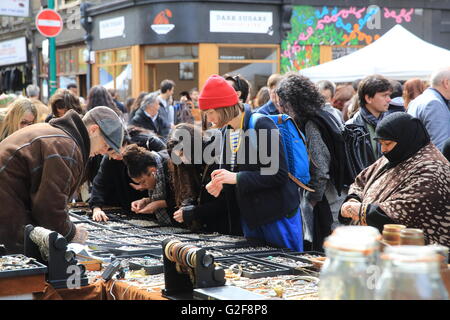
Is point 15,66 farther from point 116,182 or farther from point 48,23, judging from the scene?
point 116,182

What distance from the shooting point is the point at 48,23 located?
39.9 ft

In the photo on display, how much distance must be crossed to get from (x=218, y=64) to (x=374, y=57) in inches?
227

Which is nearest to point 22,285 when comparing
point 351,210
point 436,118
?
point 351,210

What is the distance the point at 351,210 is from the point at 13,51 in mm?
22170

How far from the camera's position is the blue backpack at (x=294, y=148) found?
4.50 metres

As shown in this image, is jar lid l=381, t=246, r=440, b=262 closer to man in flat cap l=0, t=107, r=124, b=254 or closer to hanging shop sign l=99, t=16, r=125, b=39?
man in flat cap l=0, t=107, r=124, b=254

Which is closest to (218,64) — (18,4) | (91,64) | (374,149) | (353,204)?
(91,64)

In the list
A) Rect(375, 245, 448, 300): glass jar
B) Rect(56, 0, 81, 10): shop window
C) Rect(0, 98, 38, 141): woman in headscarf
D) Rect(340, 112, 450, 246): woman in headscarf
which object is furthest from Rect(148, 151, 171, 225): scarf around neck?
Rect(56, 0, 81, 10): shop window

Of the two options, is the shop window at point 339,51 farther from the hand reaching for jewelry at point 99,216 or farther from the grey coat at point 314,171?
the hand reaching for jewelry at point 99,216

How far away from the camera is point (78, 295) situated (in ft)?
9.34

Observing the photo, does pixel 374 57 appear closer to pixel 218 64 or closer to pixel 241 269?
pixel 218 64

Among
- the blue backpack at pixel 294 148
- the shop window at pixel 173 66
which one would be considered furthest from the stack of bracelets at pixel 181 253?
the shop window at pixel 173 66

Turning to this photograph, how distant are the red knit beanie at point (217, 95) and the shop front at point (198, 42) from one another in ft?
36.4

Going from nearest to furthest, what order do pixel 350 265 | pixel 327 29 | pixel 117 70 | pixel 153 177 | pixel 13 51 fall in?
pixel 350 265 < pixel 153 177 < pixel 327 29 < pixel 117 70 < pixel 13 51
